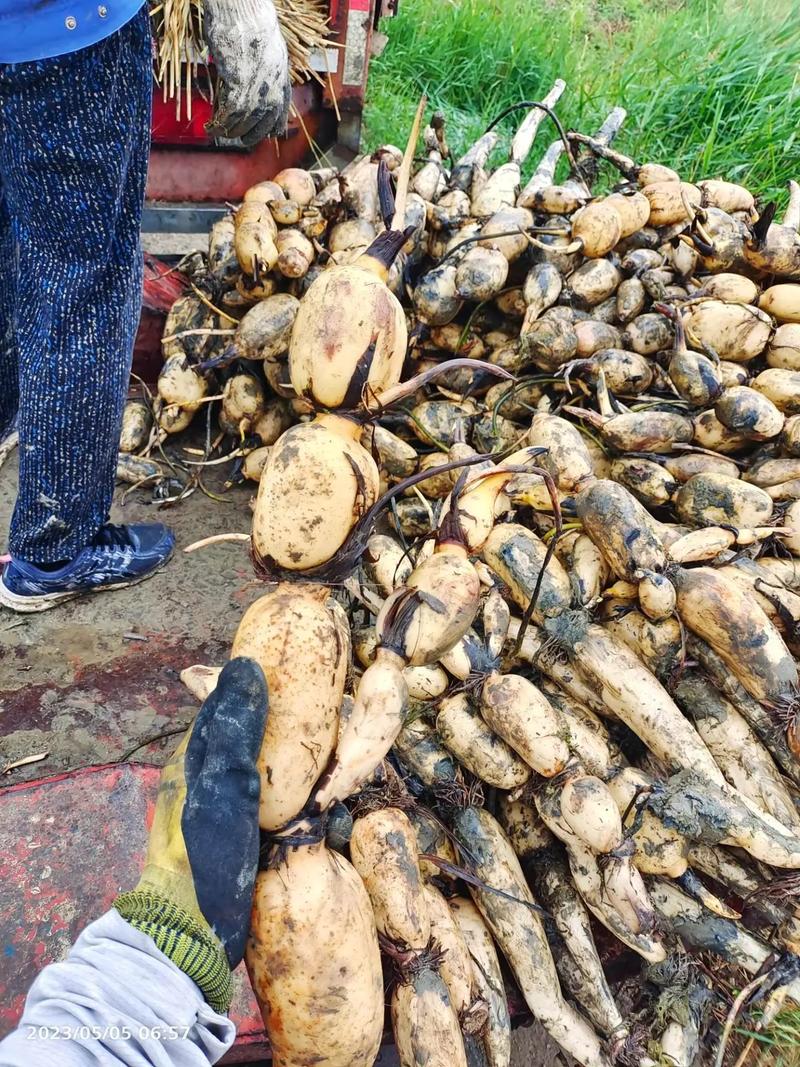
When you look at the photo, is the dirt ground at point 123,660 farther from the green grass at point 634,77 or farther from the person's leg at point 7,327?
the green grass at point 634,77

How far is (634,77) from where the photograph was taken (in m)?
5.77

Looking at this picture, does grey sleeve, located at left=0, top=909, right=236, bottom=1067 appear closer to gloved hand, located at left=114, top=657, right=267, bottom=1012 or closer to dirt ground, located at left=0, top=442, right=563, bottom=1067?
gloved hand, located at left=114, top=657, right=267, bottom=1012

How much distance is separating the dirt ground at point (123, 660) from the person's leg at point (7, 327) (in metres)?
0.45

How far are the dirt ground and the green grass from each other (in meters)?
3.70

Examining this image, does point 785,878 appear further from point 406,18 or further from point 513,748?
point 406,18

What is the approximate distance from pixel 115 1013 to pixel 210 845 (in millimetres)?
295

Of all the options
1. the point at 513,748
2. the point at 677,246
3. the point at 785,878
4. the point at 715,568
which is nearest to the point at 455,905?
the point at 513,748

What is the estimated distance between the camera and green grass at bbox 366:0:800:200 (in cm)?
517

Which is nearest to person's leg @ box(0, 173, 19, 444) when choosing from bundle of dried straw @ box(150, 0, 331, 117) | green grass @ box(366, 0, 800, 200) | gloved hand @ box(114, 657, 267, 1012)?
bundle of dried straw @ box(150, 0, 331, 117)

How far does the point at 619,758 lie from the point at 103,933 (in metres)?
1.38

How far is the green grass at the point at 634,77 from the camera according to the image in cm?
517

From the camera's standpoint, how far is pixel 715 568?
225 cm

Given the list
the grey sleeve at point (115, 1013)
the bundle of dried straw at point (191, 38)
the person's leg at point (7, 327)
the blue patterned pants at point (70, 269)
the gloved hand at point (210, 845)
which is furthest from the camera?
the bundle of dried straw at point (191, 38)

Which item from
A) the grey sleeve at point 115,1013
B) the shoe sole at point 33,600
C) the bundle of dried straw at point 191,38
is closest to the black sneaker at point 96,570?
the shoe sole at point 33,600
